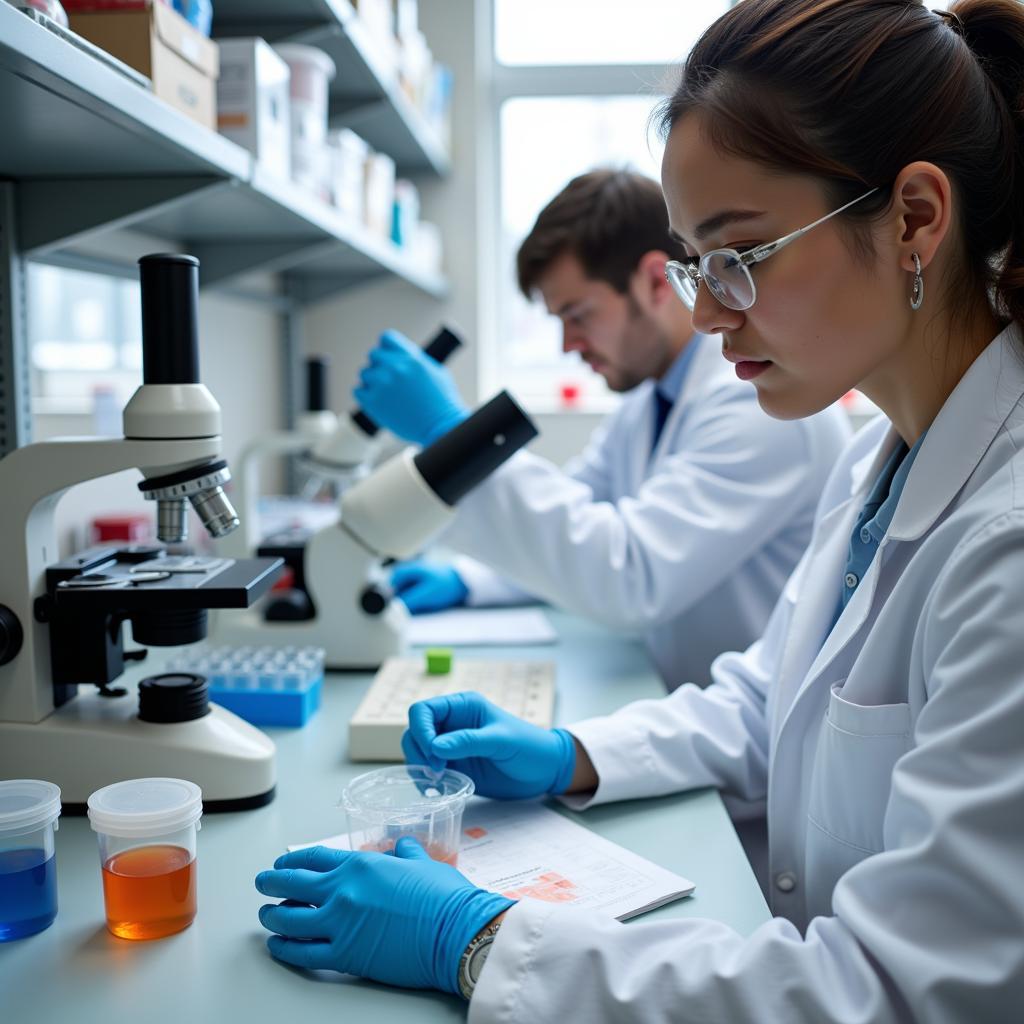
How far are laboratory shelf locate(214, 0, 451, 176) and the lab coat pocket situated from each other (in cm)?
142

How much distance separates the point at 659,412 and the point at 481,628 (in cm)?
64

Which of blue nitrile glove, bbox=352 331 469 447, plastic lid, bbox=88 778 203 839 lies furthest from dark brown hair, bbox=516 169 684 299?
plastic lid, bbox=88 778 203 839

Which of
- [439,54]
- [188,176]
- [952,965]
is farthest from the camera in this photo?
[439,54]

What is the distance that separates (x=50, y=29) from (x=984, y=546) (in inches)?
32.5

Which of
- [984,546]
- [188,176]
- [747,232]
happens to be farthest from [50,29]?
[984,546]

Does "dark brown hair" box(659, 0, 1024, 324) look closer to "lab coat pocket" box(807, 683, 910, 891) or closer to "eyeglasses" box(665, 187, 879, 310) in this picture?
"eyeglasses" box(665, 187, 879, 310)

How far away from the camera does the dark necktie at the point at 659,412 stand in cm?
207

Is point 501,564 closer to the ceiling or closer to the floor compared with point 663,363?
closer to the floor

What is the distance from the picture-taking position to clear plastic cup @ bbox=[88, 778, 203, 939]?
0.75 meters

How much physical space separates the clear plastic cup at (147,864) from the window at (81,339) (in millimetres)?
923

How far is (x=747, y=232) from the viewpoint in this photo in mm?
842

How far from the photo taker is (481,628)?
180 cm

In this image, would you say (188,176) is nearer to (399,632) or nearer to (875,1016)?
(399,632)

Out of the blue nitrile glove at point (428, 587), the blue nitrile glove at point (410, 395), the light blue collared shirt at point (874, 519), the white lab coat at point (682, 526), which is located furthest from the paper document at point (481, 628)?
the light blue collared shirt at point (874, 519)
